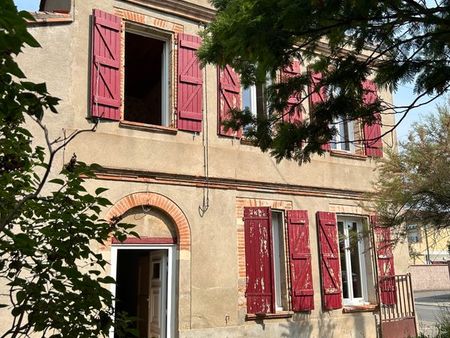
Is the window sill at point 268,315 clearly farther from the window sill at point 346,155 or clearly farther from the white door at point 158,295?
the window sill at point 346,155

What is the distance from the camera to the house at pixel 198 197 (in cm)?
773

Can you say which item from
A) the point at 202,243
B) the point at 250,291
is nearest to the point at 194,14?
the point at 202,243

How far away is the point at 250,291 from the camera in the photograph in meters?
8.70

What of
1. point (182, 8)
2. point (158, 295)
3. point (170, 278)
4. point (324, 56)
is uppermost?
point (182, 8)

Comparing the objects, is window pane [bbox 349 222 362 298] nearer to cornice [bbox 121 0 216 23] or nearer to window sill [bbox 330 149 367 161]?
window sill [bbox 330 149 367 161]

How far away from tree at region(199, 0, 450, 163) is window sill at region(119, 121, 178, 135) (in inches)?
123

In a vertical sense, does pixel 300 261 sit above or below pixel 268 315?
above

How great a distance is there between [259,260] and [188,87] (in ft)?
11.4

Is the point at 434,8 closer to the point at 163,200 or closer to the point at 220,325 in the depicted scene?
the point at 163,200

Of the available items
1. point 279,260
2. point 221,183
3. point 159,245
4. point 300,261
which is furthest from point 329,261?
point 159,245

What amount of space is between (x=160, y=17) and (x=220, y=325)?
568 cm

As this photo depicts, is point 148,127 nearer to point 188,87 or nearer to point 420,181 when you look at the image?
point 188,87

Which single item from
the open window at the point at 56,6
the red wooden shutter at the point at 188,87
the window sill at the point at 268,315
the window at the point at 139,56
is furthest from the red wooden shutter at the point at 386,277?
the open window at the point at 56,6

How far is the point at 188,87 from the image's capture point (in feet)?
28.7
